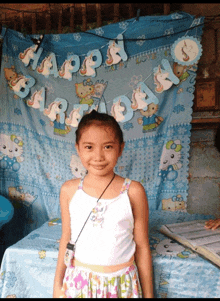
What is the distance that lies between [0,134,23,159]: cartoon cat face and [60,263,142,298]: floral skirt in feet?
4.48

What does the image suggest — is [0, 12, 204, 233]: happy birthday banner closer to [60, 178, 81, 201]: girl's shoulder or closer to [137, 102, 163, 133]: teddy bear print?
[137, 102, 163, 133]: teddy bear print

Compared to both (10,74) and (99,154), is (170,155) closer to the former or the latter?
(99,154)

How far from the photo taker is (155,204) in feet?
5.97

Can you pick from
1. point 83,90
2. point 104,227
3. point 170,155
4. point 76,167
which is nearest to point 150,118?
point 170,155

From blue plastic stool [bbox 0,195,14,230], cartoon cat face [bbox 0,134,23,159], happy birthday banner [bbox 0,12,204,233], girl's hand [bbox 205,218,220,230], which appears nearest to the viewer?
girl's hand [bbox 205,218,220,230]

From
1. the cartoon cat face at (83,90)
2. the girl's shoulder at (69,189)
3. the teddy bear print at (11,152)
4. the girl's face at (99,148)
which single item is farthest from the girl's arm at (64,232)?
the teddy bear print at (11,152)

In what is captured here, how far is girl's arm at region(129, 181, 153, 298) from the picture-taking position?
0.88 metres

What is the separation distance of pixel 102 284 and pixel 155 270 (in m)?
0.35

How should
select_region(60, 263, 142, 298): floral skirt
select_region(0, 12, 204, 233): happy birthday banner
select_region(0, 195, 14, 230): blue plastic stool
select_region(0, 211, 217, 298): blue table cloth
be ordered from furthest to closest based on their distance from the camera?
select_region(0, 12, 204, 233): happy birthday banner → select_region(0, 195, 14, 230): blue plastic stool → select_region(0, 211, 217, 298): blue table cloth → select_region(60, 263, 142, 298): floral skirt

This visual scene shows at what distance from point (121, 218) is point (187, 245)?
53 cm

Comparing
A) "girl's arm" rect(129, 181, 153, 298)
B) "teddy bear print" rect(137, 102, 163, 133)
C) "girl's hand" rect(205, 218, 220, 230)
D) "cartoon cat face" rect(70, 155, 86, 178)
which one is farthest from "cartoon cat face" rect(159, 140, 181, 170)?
"girl's arm" rect(129, 181, 153, 298)

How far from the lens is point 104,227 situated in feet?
2.78

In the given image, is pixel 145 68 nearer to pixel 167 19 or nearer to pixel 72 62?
pixel 167 19

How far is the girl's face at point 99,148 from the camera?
83 cm
